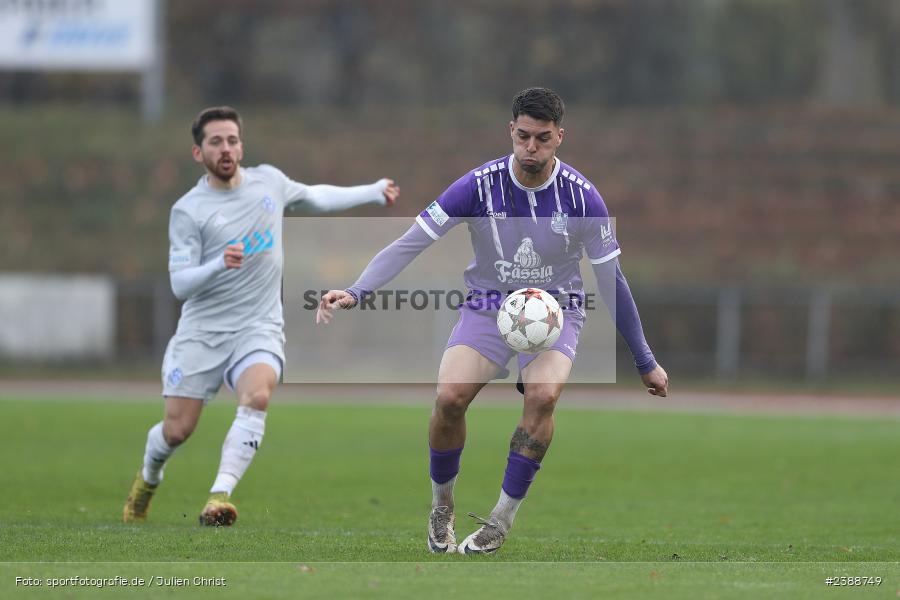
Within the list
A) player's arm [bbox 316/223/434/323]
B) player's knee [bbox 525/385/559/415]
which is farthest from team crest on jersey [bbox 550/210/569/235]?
player's knee [bbox 525/385/559/415]

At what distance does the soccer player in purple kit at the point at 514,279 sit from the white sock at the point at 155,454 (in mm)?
2299

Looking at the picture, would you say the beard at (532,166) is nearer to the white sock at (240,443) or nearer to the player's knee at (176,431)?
the white sock at (240,443)

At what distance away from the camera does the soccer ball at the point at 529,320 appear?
289 inches

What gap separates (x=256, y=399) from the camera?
9.02m

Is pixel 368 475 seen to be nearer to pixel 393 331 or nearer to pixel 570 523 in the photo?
pixel 570 523

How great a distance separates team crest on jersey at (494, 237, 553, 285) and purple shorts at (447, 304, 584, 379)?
0.72 ft

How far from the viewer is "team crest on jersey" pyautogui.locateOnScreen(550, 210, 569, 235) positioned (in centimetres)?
760

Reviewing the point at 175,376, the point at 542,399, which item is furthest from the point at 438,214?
the point at 175,376

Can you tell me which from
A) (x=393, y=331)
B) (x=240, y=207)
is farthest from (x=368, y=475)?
(x=393, y=331)

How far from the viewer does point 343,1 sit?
45.4 m

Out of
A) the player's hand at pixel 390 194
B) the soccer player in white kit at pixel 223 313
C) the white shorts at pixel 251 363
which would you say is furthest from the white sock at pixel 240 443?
the player's hand at pixel 390 194

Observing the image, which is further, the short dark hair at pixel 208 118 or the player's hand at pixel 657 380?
the short dark hair at pixel 208 118

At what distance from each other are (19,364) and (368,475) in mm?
16280

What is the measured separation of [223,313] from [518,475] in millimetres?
2727
